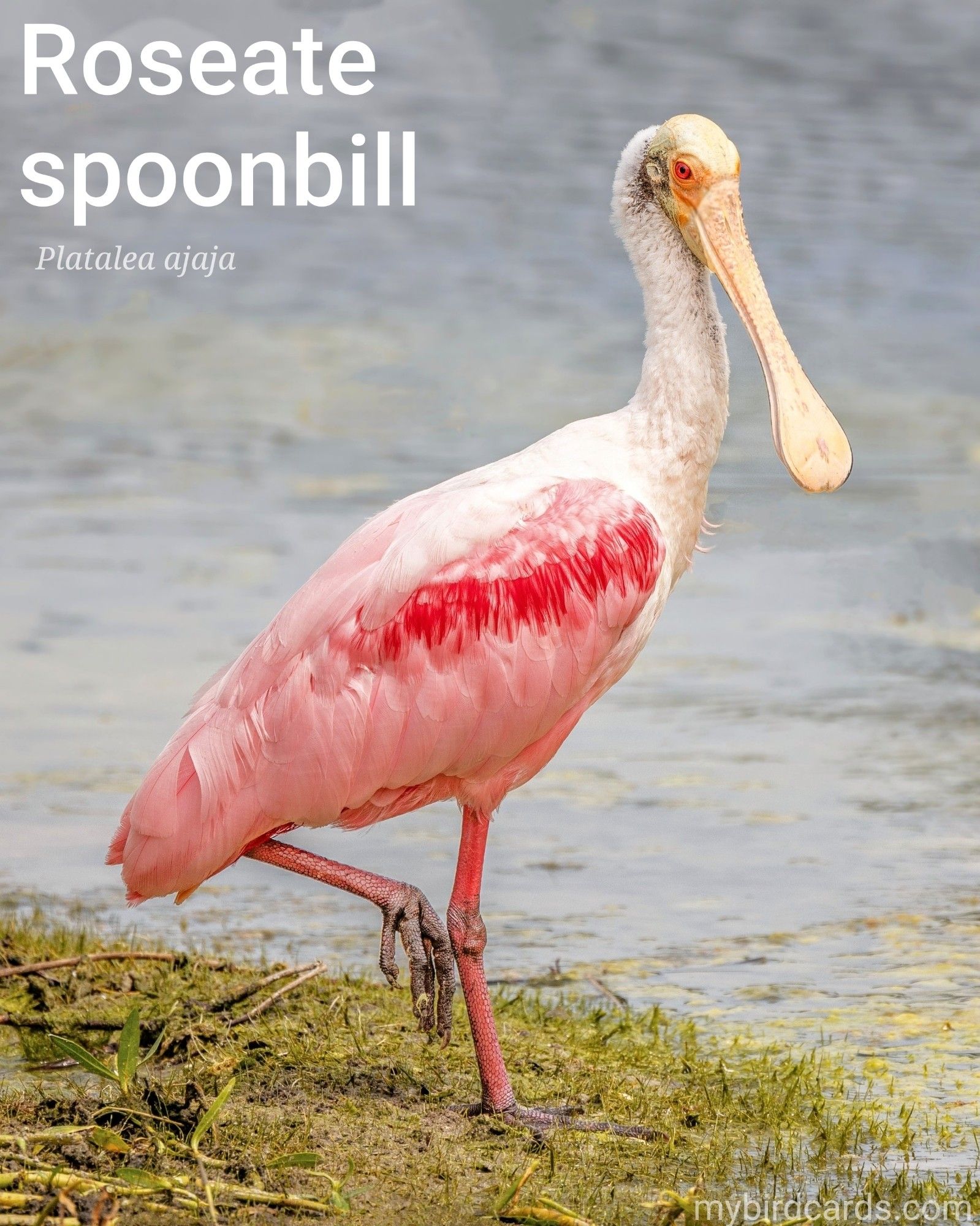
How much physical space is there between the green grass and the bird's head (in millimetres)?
1798

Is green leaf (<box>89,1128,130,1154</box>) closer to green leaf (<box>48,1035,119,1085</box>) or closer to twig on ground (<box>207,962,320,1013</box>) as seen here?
green leaf (<box>48,1035,119,1085</box>)

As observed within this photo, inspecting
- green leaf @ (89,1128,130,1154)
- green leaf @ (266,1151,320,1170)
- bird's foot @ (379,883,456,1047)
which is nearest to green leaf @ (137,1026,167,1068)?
green leaf @ (89,1128,130,1154)

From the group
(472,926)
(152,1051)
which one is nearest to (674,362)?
(472,926)

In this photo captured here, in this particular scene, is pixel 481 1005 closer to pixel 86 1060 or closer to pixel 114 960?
pixel 86 1060

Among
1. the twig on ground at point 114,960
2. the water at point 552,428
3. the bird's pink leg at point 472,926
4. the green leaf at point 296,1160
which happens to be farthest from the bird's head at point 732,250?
the twig on ground at point 114,960

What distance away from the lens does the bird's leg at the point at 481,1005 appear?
5.66 m

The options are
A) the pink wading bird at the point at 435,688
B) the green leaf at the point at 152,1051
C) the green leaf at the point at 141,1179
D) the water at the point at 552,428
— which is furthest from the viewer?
the water at the point at 552,428

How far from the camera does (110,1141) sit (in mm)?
5055

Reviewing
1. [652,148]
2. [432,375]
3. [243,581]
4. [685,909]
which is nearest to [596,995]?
[685,909]

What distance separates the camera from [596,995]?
716 cm

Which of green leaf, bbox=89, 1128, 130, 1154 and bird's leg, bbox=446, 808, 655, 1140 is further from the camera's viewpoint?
bird's leg, bbox=446, 808, 655, 1140

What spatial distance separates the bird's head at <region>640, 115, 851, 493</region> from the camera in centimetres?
614

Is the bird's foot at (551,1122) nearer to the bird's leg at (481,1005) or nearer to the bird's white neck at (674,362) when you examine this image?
the bird's leg at (481,1005)

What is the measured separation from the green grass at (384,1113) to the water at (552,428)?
1.92ft
